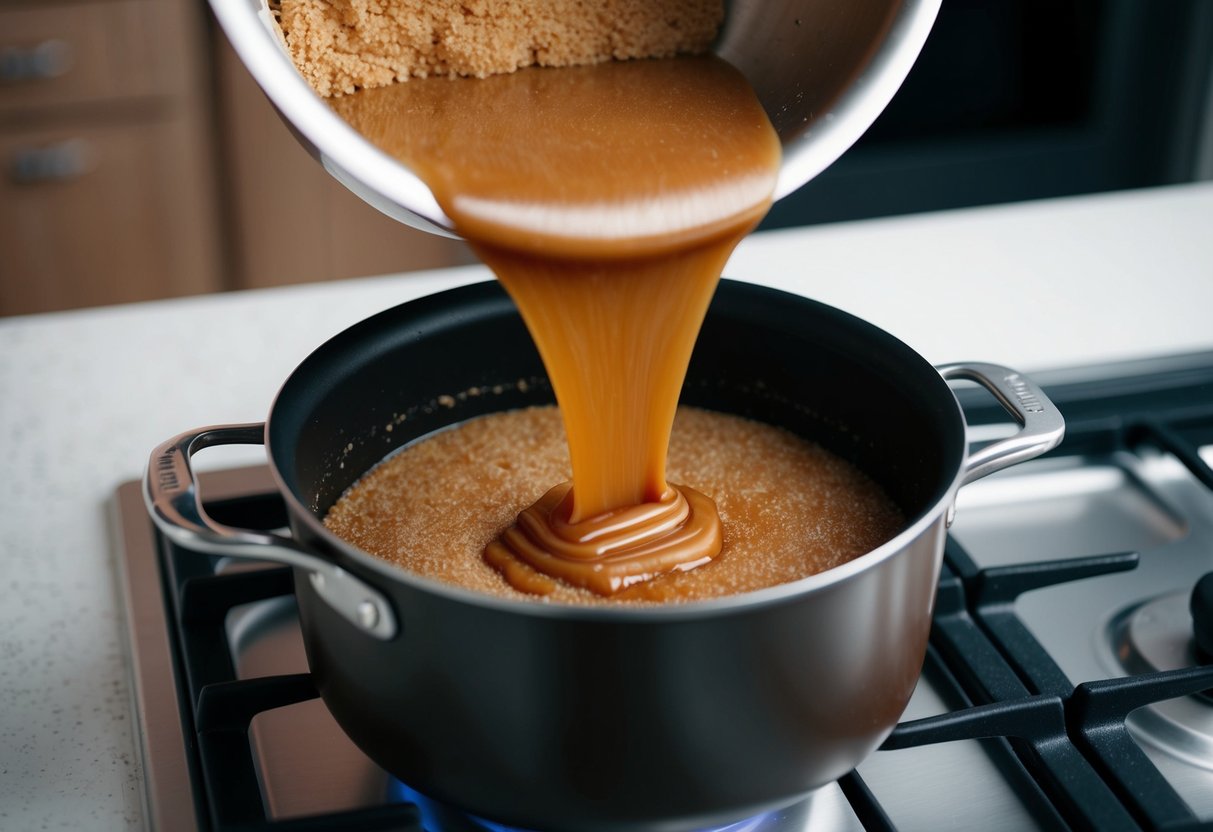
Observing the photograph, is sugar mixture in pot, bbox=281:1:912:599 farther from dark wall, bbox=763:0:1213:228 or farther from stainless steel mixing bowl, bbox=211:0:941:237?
dark wall, bbox=763:0:1213:228

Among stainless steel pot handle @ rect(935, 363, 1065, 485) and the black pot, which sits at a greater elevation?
stainless steel pot handle @ rect(935, 363, 1065, 485)

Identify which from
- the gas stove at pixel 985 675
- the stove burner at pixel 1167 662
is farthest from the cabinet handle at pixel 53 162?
the stove burner at pixel 1167 662

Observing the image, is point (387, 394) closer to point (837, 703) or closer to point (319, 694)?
point (319, 694)

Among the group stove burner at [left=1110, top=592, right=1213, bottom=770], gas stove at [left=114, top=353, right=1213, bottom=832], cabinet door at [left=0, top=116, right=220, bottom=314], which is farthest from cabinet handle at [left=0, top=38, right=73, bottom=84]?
stove burner at [left=1110, top=592, right=1213, bottom=770]

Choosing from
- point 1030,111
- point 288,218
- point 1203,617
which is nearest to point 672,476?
point 1203,617

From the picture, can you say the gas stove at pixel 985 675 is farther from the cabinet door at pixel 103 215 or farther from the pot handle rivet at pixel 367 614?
the cabinet door at pixel 103 215

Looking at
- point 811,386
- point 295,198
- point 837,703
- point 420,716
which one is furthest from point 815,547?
point 295,198

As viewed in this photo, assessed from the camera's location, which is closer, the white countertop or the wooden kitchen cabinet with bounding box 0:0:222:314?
the white countertop

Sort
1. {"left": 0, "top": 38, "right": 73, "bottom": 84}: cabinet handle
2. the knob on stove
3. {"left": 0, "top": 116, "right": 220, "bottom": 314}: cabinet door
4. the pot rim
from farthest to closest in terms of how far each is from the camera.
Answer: {"left": 0, "top": 116, "right": 220, "bottom": 314}: cabinet door → {"left": 0, "top": 38, "right": 73, "bottom": 84}: cabinet handle → the knob on stove → the pot rim
